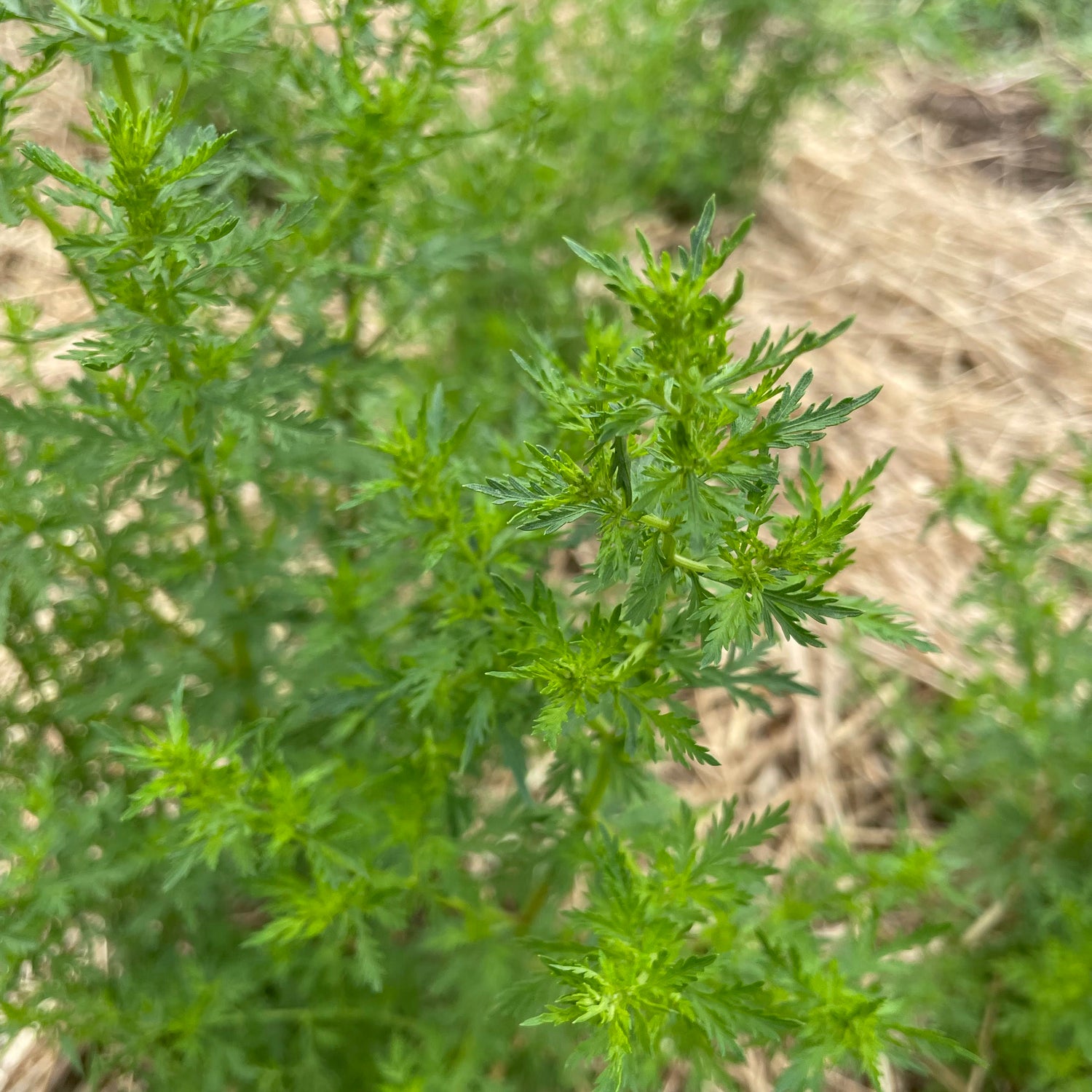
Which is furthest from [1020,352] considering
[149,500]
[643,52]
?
[149,500]

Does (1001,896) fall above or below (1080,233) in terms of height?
below

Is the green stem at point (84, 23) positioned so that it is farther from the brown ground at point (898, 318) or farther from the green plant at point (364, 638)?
the brown ground at point (898, 318)

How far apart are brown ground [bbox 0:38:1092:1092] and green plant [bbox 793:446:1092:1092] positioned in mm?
411

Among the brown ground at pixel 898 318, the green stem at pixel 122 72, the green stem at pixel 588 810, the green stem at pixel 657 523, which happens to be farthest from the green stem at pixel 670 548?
the brown ground at pixel 898 318

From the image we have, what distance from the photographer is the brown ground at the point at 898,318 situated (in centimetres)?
298

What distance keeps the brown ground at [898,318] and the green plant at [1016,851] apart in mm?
411

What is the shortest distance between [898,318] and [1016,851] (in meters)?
2.66

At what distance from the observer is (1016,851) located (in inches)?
94.5

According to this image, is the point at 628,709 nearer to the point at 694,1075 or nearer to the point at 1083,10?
the point at 694,1075

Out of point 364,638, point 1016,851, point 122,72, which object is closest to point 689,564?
point 364,638

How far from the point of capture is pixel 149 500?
1.69m

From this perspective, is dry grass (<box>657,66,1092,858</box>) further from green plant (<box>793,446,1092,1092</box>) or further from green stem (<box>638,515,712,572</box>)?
green stem (<box>638,515,712,572</box>)

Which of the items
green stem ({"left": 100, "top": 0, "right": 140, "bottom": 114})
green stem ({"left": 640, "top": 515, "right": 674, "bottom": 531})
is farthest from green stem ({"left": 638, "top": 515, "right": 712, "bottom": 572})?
green stem ({"left": 100, "top": 0, "right": 140, "bottom": 114})

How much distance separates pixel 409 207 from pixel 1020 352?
2931 millimetres
